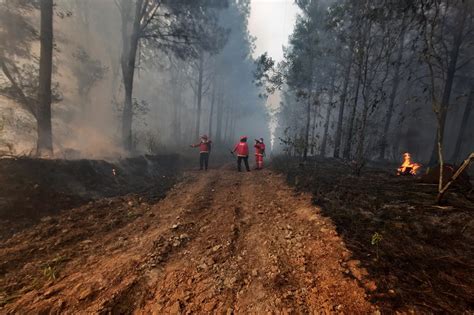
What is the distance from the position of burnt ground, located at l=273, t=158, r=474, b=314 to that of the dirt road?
0.30m

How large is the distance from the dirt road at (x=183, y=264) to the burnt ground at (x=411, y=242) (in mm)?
298

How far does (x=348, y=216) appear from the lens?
5.41 meters

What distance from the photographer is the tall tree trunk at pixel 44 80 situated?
886cm

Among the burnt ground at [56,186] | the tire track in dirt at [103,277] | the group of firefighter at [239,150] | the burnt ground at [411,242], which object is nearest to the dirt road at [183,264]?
the tire track in dirt at [103,277]

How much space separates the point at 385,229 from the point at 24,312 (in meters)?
5.58

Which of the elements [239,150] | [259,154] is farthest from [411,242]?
[259,154]

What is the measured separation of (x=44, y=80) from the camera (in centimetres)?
891

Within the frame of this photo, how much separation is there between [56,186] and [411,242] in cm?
838

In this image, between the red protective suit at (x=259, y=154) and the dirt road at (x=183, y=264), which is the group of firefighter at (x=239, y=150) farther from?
the dirt road at (x=183, y=264)

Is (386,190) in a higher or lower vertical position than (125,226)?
higher

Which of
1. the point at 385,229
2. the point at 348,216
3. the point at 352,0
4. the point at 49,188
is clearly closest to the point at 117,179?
the point at 49,188

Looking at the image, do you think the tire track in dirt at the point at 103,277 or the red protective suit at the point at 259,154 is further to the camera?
the red protective suit at the point at 259,154

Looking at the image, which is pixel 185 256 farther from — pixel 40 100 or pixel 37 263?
pixel 40 100

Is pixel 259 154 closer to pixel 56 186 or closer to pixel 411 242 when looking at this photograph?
pixel 56 186
